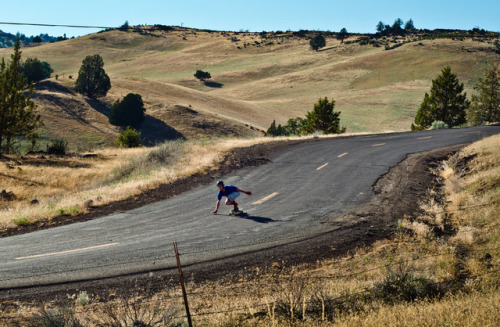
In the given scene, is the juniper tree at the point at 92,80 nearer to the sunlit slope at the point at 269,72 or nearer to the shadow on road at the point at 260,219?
the sunlit slope at the point at 269,72

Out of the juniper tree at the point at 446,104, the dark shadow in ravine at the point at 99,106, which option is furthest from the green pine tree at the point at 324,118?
the dark shadow in ravine at the point at 99,106

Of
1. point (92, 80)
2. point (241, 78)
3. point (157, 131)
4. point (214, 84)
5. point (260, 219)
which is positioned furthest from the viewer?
point (241, 78)

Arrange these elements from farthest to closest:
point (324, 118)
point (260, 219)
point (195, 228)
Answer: point (324, 118) < point (260, 219) < point (195, 228)

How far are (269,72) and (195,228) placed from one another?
101 m

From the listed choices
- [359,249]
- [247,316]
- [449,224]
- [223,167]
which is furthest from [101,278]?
[223,167]

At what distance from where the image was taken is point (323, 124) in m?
41.6

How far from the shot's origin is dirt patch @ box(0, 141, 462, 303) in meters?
7.84

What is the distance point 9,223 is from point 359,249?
10.5 meters

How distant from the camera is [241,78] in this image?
346 ft

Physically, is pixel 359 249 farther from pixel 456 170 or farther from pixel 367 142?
pixel 367 142

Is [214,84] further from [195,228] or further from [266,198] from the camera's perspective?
[195,228]

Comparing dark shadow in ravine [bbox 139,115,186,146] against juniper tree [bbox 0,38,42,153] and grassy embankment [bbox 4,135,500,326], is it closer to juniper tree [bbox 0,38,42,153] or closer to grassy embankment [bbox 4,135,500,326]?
juniper tree [bbox 0,38,42,153]

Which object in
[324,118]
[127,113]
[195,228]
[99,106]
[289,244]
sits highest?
[99,106]

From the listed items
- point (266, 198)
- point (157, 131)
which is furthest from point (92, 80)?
point (266, 198)
